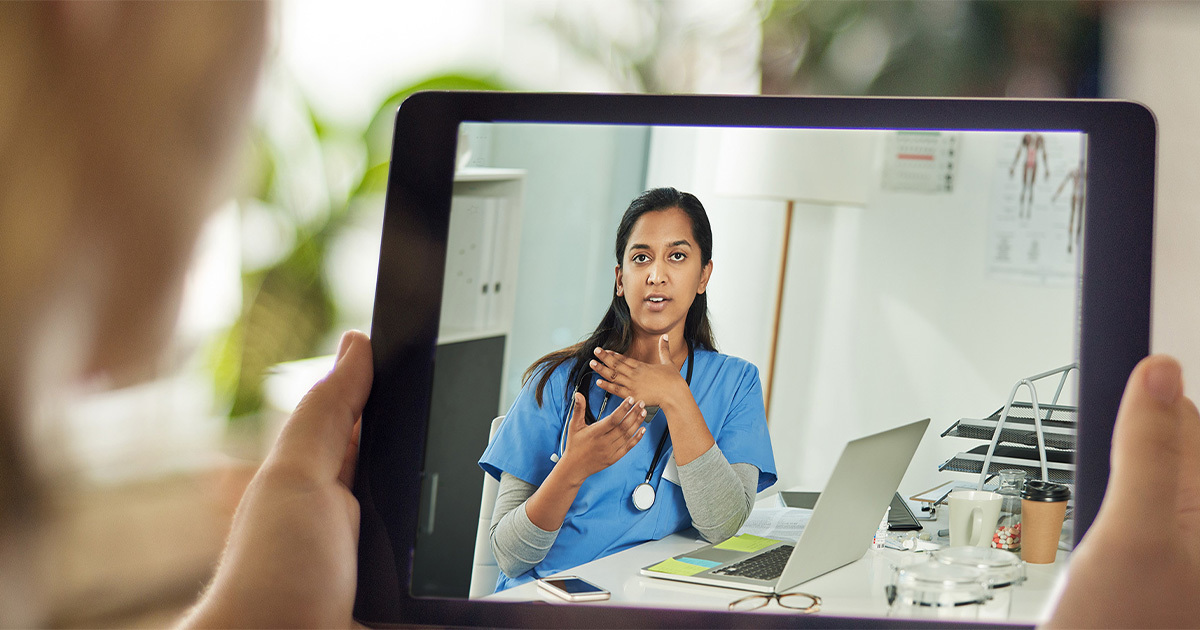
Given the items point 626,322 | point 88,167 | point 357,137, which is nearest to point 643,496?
point 626,322

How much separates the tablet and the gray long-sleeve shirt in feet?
0.05

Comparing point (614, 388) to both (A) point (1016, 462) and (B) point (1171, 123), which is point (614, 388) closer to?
(A) point (1016, 462)

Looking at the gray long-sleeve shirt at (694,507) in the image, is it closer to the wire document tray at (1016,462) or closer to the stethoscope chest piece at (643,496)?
the stethoscope chest piece at (643,496)

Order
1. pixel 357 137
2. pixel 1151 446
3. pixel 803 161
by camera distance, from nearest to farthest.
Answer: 1. pixel 1151 446
2. pixel 803 161
3. pixel 357 137

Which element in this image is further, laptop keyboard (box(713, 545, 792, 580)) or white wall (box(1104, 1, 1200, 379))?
white wall (box(1104, 1, 1200, 379))

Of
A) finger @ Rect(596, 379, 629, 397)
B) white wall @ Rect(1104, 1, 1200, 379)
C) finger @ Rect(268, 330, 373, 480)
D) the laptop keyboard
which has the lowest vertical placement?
the laptop keyboard

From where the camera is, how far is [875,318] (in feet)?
1.81

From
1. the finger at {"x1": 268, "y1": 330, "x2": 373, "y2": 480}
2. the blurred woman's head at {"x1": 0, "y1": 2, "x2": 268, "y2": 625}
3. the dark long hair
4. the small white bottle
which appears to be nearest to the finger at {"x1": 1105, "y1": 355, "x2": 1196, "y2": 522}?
the small white bottle

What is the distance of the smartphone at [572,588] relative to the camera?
0.53 m

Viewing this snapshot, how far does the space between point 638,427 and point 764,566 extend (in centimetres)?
13

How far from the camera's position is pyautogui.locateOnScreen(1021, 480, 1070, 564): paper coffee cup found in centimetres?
51

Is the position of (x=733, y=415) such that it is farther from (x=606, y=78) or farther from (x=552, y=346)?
(x=606, y=78)

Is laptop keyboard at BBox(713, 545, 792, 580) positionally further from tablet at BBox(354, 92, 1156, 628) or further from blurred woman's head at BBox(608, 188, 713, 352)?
blurred woman's head at BBox(608, 188, 713, 352)

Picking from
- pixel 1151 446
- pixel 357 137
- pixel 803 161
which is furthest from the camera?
pixel 357 137
